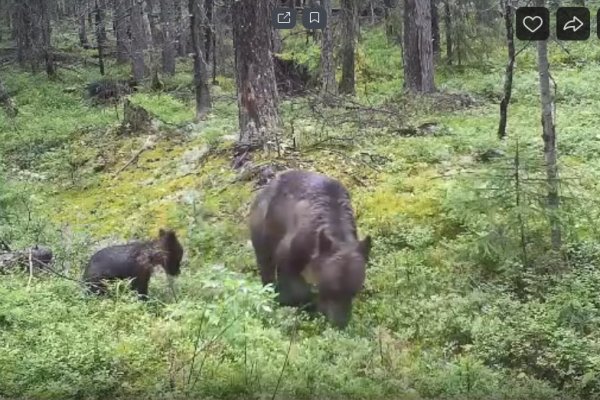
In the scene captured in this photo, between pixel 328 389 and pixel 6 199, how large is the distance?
2617 mm

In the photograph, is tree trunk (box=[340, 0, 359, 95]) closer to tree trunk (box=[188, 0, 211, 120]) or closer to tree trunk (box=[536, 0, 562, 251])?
tree trunk (box=[536, 0, 562, 251])

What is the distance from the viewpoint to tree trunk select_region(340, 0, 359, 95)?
3.86 metres

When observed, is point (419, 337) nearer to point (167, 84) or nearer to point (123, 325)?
point (123, 325)

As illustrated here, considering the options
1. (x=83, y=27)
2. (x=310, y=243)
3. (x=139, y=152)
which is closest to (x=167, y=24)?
(x=83, y=27)

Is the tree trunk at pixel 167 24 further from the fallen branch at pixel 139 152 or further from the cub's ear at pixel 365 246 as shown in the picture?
the cub's ear at pixel 365 246

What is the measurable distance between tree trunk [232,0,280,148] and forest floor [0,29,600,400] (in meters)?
0.09

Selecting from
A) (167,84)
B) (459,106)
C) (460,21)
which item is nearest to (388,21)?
(460,21)

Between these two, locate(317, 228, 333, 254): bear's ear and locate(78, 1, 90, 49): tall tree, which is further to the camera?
locate(78, 1, 90, 49): tall tree

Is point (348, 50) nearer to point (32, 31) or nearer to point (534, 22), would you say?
point (534, 22)

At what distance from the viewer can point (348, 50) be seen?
4.38 m

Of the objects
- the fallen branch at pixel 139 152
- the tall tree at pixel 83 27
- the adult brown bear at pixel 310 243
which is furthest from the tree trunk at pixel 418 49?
the tall tree at pixel 83 27

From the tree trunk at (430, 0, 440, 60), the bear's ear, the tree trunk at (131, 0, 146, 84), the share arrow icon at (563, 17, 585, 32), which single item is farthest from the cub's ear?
the tree trunk at (131, 0, 146, 84)

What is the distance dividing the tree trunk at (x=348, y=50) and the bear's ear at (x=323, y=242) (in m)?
0.98

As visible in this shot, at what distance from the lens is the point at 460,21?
5.05 m
